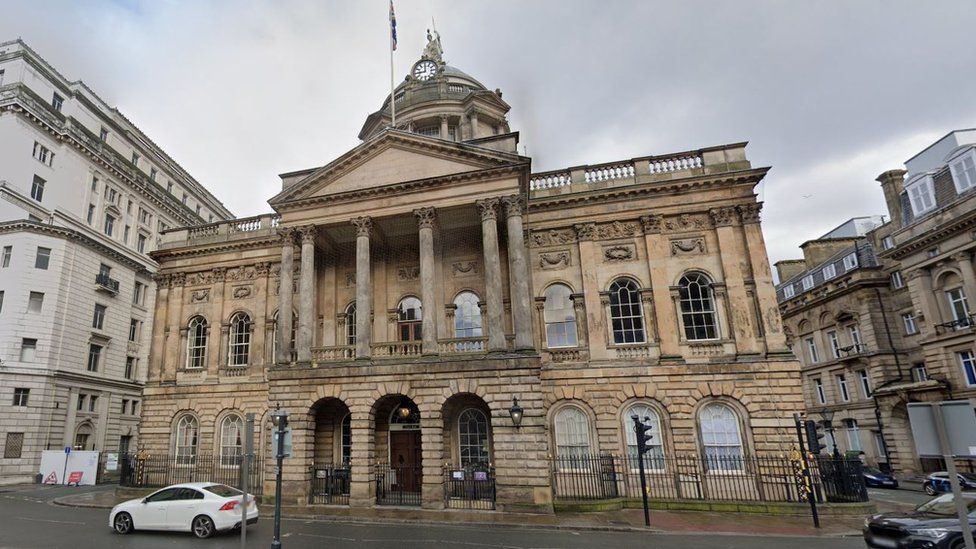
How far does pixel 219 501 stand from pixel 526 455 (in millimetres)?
9118

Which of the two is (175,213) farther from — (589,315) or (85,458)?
(589,315)

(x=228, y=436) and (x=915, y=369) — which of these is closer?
(x=228, y=436)

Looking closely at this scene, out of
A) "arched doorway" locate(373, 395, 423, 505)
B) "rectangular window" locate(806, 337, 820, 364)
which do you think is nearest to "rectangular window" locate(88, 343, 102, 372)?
"arched doorway" locate(373, 395, 423, 505)

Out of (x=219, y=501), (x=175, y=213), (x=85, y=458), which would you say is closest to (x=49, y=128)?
(x=175, y=213)

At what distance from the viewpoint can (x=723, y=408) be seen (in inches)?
791

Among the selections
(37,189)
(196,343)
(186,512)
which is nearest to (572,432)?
(186,512)

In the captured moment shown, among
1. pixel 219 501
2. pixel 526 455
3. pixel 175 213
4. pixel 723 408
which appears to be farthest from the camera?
pixel 175 213

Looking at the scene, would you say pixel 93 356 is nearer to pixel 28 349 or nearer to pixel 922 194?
pixel 28 349

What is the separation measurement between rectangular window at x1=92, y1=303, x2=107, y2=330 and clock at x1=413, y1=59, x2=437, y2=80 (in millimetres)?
26946

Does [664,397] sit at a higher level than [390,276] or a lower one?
lower

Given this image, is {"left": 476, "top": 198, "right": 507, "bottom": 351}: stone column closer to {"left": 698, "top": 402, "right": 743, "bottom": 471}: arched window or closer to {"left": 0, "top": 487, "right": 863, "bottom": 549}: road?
{"left": 0, "top": 487, "right": 863, "bottom": 549}: road

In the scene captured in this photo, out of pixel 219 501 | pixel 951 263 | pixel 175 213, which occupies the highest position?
pixel 175 213

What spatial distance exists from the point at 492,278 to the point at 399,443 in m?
8.27

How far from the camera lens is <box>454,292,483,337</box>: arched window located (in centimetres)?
2294
